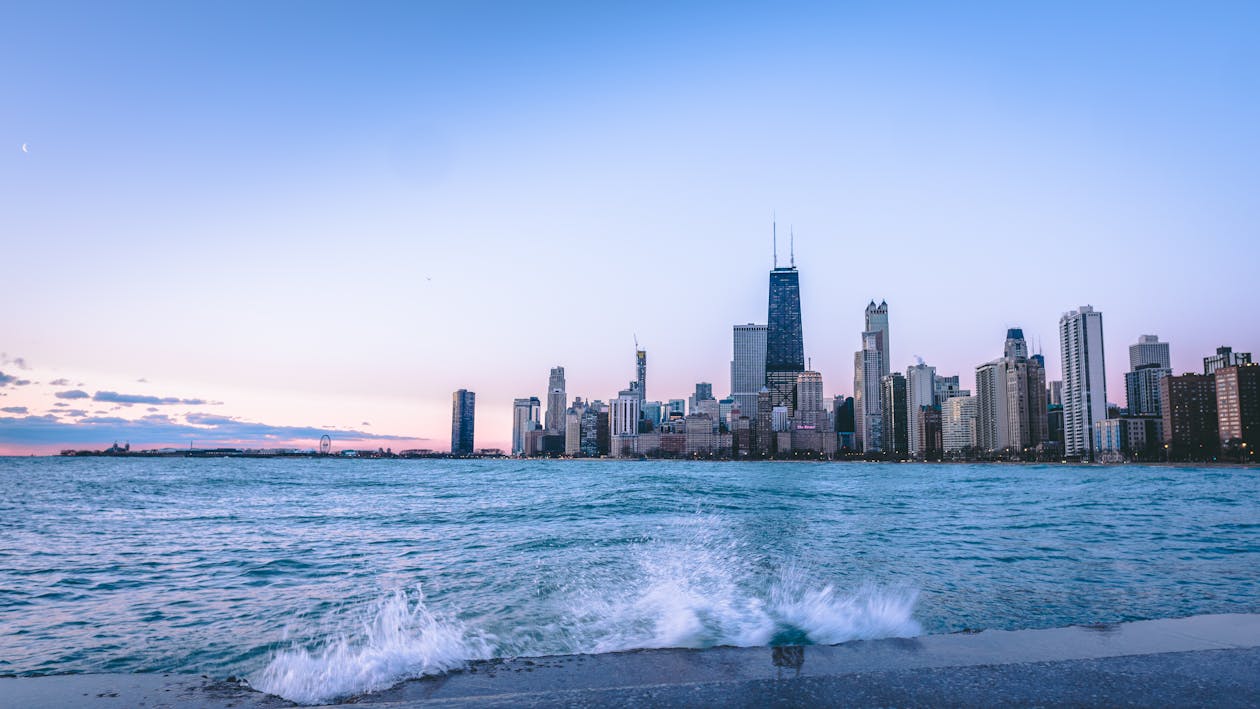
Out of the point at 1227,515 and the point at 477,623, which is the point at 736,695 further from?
the point at 1227,515

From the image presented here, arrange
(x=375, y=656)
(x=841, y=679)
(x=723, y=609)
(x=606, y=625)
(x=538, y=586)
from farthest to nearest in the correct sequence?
(x=538, y=586), (x=723, y=609), (x=606, y=625), (x=375, y=656), (x=841, y=679)

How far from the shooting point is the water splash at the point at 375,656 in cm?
628

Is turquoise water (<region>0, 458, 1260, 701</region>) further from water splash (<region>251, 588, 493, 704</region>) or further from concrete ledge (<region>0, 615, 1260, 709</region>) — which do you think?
concrete ledge (<region>0, 615, 1260, 709</region>)

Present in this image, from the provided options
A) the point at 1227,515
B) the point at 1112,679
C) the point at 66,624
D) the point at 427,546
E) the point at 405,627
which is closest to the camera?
the point at 1112,679

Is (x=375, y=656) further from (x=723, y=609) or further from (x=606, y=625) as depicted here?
(x=723, y=609)

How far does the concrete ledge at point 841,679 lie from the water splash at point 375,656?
0.67 metres

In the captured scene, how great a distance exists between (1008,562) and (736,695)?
46.7 ft

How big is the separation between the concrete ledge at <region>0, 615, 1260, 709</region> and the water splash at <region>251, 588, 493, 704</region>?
0.67 meters

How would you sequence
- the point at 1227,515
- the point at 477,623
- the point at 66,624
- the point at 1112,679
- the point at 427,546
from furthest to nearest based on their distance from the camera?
the point at 1227,515, the point at 427,546, the point at 66,624, the point at 477,623, the point at 1112,679

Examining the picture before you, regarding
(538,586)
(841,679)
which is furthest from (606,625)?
(841,679)

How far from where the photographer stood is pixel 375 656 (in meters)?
7.58

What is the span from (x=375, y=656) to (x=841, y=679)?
5050 mm

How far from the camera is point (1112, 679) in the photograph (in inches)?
197

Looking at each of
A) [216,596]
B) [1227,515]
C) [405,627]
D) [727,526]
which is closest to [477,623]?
[405,627]
